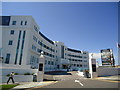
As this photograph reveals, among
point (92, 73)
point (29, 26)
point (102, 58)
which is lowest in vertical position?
point (92, 73)

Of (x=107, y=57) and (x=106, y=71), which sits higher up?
(x=107, y=57)

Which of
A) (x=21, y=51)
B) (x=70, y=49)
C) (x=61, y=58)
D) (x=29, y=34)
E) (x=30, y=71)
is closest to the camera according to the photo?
(x=30, y=71)

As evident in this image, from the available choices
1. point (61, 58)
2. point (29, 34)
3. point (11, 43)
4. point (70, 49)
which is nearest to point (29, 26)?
point (29, 34)

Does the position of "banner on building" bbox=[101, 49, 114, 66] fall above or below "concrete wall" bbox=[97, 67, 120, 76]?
above

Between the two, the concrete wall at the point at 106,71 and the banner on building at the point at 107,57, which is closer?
the concrete wall at the point at 106,71

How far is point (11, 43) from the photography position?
79.1 ft

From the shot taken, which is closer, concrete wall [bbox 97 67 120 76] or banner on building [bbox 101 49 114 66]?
concrete wall [bbox 97 67 120 76]

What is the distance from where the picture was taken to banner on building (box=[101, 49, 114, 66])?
24797 mm

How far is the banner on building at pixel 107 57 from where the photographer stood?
24.8 metres

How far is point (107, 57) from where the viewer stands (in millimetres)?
25688

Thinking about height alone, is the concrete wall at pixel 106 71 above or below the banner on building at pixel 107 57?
below

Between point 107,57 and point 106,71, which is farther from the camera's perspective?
point 107,57

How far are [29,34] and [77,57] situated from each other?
1780 inches

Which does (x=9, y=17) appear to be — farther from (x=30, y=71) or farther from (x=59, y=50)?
(x=59, y=50)
